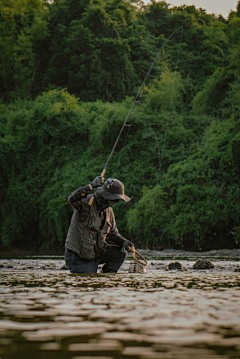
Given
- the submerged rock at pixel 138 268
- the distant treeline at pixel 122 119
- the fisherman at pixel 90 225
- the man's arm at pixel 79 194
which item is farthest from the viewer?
the distant treeline at pixel 122 119

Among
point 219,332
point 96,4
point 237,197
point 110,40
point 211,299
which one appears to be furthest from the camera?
point 96,4

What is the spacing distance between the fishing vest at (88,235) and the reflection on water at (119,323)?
47.4 inches

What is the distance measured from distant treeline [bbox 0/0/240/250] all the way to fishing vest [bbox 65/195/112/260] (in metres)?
8.49

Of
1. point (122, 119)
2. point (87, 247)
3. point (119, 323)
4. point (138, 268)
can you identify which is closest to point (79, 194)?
point (87, 247)

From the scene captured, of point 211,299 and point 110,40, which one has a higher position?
point 110,40

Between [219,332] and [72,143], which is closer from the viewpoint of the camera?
[219,332]

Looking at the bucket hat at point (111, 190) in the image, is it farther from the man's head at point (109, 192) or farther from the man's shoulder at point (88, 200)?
the man's shoulder at point (88, 200)

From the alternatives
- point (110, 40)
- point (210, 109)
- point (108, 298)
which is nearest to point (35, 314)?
point (108, 298)

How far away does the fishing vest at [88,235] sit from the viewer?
479 centimetres

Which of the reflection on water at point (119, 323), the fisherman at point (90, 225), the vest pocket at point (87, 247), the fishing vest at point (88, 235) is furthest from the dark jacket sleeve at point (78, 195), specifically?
the reflection on water at point (119, 323)

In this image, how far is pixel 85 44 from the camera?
22.9m

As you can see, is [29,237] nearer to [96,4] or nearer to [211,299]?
[96,4]

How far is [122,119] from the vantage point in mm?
17969

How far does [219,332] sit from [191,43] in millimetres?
23901
